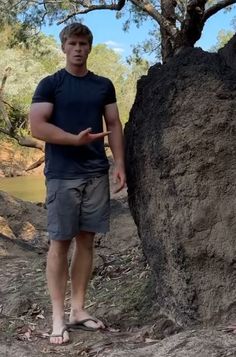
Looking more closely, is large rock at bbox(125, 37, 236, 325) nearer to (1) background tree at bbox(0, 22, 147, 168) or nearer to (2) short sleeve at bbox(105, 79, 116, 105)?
(2) short sleeve at bbox(105, 79, 116, 105)

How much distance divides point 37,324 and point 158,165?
1.43 m

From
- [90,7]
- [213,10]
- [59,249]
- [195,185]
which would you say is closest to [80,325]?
[59,249]

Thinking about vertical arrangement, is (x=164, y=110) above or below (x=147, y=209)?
above

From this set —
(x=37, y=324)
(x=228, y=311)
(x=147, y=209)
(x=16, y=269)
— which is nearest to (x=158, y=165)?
(x=147, y=209)

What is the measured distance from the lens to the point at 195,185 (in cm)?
362

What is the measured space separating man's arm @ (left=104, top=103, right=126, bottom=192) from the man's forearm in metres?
0.35

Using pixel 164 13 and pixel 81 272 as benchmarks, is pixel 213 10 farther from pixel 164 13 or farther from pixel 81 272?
pixel 81 272

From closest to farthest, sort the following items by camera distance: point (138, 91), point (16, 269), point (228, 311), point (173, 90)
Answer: point (228, 311)
point (173, 90)
point (138, 91)
point (16, 269)

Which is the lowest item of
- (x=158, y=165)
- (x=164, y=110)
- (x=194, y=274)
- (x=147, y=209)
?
(x=194, y=274)

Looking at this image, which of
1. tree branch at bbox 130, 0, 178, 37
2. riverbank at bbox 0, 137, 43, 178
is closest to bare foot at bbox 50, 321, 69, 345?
tree branch at bbox 130, 0, 178, 37

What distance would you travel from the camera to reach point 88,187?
3.84 metres

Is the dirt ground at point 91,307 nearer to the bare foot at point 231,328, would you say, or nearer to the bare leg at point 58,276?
the bare leg at point 58,276

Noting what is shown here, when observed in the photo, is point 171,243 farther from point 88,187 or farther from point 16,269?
point 16,269

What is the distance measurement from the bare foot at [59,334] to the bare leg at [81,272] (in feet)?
0.54
